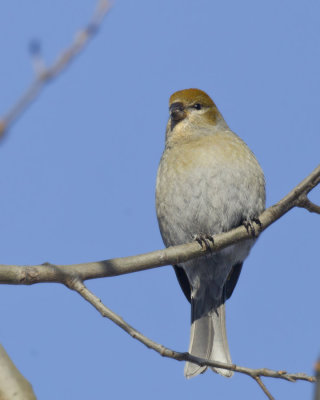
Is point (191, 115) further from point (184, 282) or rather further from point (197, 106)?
point (184, 282)

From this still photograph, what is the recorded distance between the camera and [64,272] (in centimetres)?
288

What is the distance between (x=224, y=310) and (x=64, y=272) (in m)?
2.49

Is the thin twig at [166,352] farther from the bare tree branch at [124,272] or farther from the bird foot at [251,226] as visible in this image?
the bird foot at [251,226]

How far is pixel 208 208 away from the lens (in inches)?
182

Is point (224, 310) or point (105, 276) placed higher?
point (224, 310)

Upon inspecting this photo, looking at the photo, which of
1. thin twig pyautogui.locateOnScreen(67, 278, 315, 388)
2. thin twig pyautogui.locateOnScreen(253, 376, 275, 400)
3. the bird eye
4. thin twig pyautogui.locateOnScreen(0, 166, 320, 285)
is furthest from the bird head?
thin twig pyautogui.locateOnScreen(253, 376, 275, 400)

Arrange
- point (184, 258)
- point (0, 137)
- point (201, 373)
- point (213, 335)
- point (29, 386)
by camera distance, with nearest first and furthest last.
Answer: point (0, 137) → point (29, 386) → point (184, 258) → point (201, 373) → point (213, 335)

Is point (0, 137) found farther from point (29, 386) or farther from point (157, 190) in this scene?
point (157, 190)

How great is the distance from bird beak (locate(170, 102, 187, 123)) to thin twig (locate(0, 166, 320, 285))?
1651mm

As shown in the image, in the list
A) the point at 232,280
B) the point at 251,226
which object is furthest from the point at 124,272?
the point at 232,280

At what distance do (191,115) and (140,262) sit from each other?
8.49 ft

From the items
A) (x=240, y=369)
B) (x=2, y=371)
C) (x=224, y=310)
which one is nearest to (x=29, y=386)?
(x=2, y=371)

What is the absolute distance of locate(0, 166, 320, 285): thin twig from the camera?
278 centimetres

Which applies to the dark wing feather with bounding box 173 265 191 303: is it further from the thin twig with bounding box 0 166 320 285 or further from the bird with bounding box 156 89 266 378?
the thin twig with bounding box 0 166 320 285
